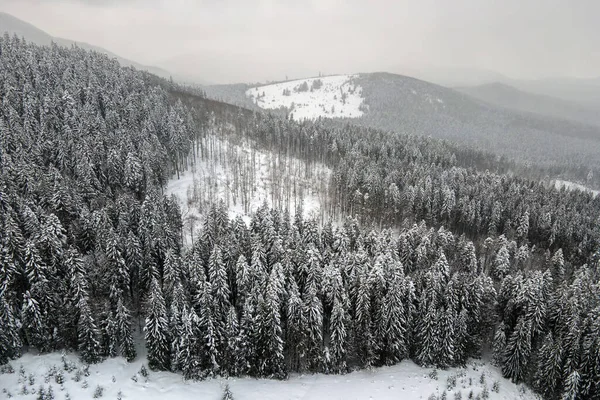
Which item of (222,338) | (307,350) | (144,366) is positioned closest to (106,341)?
(144,366)

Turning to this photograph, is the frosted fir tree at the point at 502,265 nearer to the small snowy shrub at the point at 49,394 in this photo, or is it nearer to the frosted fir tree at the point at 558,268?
the frosted fir tree at the point at 558,268

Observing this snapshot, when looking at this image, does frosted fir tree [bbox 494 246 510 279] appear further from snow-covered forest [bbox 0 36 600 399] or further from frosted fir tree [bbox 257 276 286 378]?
Answer: frosted fir tree [bbox 257 276 286 378]

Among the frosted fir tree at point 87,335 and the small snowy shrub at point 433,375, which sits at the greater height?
the frosted fir tree at point 87,335

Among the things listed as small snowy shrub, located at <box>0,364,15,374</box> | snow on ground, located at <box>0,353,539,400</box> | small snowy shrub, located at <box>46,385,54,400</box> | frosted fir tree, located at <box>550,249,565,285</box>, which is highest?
frosted fir tree, located at <box>550,249,565,285</box>

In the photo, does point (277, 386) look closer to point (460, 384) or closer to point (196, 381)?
point (196, 381)

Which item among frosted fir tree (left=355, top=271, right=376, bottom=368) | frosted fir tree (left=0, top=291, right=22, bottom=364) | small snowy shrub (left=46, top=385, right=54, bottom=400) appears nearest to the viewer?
small snowy shrub (left=46, top=385, right=54, bottom=400)

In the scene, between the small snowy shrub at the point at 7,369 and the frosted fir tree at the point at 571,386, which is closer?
the small snowy shrub at the point at 7,369

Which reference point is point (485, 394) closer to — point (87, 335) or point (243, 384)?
point (243, 384)

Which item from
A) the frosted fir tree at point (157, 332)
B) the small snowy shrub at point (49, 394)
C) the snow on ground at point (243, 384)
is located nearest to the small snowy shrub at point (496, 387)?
the snow on ground at point (243, 384)

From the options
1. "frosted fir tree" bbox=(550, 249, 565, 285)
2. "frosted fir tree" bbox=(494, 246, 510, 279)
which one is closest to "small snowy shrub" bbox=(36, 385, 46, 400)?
"frosted fir tree" bbox=(494, 246, 510, 279)
